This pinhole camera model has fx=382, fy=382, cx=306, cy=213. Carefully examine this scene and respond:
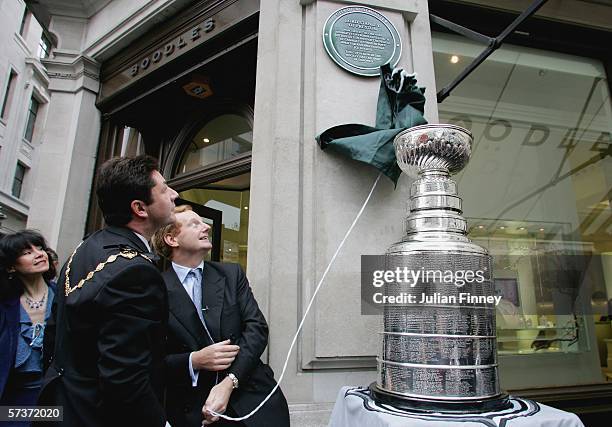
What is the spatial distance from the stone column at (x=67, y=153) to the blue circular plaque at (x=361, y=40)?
188 inches

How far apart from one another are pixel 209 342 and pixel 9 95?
34.4 meters

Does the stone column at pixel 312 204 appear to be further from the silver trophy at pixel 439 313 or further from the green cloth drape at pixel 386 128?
the silver trophy at pixel 439 313

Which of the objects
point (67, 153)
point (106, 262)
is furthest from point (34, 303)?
point (67, 153)

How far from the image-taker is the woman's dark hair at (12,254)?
323cm

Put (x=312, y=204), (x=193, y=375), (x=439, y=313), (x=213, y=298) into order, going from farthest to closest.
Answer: (x=312, y=204), (x=213, y=298), (x=193, y=375), (x=439, y=313)

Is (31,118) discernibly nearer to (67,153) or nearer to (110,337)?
(67,153)

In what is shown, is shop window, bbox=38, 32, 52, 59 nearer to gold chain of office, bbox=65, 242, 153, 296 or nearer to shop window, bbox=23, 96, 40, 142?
shop window, bbox=23, 96, 40, 142

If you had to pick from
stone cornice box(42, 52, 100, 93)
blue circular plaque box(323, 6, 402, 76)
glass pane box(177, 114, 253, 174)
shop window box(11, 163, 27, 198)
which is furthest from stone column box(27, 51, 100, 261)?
shop window box(11, 163, 27, 198)

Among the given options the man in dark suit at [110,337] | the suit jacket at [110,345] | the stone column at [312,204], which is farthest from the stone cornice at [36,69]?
the suit jacket at [110,345]

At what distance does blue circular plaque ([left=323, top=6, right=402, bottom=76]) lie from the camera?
11.8 feet

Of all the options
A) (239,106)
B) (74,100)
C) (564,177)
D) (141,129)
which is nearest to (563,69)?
(564,177)

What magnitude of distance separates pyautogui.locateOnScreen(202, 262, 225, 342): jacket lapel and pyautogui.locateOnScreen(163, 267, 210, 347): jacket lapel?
6cm

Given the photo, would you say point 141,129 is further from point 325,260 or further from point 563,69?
point 563,69

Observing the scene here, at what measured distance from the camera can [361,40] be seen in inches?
145
